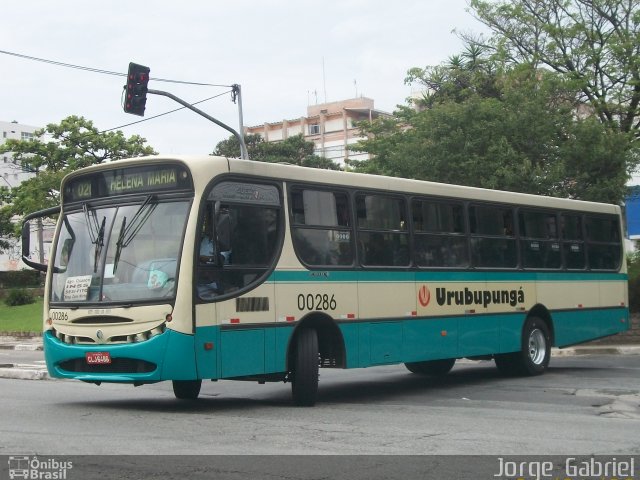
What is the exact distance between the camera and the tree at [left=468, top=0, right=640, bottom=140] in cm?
2812

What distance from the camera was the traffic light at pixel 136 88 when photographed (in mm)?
22016

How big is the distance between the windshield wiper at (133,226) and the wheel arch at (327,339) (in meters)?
2.44

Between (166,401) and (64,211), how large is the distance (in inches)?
117

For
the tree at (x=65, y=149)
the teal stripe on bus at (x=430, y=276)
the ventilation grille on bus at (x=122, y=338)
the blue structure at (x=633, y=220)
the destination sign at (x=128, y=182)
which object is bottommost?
the ventilation grille on bus at (x=122, y=338)

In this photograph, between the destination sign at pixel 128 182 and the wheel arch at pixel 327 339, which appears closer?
the destination sign at pixel 128 182

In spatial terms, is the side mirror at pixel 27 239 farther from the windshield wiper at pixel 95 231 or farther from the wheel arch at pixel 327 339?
the wheel arch at pixel 327 339

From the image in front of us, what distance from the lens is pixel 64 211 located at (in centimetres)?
1252

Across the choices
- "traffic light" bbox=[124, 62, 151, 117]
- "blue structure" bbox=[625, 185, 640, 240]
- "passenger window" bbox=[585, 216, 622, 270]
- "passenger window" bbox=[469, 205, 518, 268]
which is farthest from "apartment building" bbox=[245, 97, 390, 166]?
"passenger window" bbox=[469, 205, 518, 268]

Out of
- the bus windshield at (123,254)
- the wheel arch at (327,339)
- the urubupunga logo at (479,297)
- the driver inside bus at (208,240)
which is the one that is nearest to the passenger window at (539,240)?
the urubupunga logo at (479,297)

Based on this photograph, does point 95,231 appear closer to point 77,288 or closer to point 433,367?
point 77,288

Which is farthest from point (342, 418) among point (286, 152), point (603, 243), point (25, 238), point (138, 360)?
point (286, 152)

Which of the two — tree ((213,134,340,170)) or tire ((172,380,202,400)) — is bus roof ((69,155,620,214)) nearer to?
tire ((172,380,202,400))

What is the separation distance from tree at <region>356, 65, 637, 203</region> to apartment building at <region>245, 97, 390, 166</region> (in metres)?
77.3

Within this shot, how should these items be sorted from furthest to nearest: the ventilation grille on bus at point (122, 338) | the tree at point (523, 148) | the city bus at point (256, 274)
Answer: the tree at point (523, 148) < the city bus at point (256, 274) < the ventilation grille on bus at point (122, 338)
